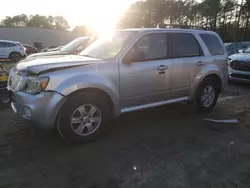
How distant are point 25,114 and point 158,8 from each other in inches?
1950

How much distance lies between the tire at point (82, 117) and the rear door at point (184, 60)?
5.19ft

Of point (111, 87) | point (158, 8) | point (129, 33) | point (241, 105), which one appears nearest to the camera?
point (111, 87)

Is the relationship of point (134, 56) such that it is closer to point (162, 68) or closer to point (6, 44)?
point (162, 68)

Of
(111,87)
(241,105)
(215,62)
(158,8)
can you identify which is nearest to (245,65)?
(241,105)

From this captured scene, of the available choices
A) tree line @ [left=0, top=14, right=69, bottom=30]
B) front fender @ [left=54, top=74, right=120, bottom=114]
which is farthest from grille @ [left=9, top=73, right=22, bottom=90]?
tree line @ [left=0, top=14, right=69, bottom=30]

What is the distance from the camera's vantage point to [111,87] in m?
4.04

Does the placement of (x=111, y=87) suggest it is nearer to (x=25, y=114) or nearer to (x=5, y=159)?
(x=25, y=114)

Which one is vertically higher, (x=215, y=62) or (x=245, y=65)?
Result: (x=215, y=62)

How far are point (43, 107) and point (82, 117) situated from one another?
0.63m

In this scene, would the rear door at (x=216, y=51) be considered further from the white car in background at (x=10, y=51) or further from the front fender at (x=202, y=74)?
the white car in background at (x=10, y=51)

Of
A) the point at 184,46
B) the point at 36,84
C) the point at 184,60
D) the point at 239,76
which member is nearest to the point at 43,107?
the point at 36,84

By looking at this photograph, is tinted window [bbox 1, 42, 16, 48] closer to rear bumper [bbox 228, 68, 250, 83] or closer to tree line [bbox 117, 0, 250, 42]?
Result: rear bumper [bbox 228, 68, 250, 83]

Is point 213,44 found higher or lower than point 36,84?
higher

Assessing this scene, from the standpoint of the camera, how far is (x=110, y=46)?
4.55 m
